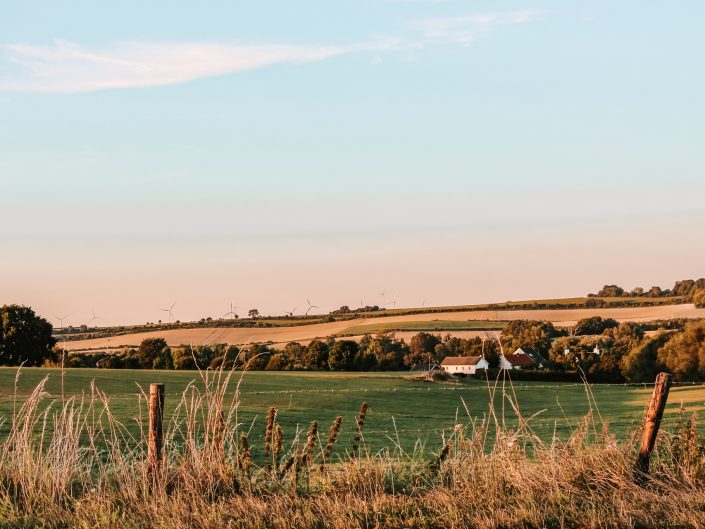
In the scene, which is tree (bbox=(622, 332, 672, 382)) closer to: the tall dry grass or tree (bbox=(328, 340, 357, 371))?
tree (bbox=(328, 340, 357, 371))

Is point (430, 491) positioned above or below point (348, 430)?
above

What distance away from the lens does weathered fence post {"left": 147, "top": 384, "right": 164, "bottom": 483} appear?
991cm

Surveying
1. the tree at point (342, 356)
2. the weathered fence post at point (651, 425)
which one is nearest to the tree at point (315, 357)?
the tree at point (342, 356)

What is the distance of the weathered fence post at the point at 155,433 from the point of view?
991 cm

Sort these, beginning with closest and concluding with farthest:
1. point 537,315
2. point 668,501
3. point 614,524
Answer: point 614,524, point 668,501, point 537,315

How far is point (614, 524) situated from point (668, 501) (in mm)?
1213

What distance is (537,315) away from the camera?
104m

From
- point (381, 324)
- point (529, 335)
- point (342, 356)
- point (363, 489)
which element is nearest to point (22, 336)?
point (342, 356)

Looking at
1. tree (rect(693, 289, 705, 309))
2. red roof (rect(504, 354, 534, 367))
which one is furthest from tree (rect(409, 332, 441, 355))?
tree (rect(693, 289, 705, 309))

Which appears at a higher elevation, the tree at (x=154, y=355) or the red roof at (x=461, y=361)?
the tree at (x=154, y=355)

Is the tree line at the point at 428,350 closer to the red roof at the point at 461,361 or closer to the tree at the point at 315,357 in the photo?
the tree at the point at 315,357

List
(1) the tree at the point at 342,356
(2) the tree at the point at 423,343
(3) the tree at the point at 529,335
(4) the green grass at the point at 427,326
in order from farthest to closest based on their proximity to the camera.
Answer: (4) the green grass at the point at 427,326
(3) the tree at the point at 529,335
(2) the tree at the point at 423,343
(1) the tree at the point at 342,356

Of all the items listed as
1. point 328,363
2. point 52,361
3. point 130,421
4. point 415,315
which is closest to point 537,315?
point 415,315

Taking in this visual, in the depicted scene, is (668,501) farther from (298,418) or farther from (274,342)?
(274,342)
